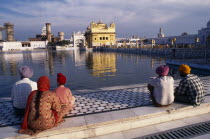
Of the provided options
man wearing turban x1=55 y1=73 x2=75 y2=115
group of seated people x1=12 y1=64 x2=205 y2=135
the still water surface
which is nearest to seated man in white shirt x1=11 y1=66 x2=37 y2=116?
group of seated people x1=12 y1=64 x2=205 y2=135

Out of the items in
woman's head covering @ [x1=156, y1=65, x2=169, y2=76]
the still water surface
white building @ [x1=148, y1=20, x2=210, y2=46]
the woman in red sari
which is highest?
white building @ [x1=148, y1=20, x2=210, y2=46]

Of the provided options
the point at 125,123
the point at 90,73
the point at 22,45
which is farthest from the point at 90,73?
the point at 22,45

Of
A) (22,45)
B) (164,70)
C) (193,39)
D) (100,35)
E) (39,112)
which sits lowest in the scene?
(39,112)

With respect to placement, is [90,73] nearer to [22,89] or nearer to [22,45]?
[22,89]

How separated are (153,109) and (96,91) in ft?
7.68

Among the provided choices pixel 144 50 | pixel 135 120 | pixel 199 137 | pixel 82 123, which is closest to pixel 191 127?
pixel 199 137

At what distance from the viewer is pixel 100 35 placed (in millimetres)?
64188

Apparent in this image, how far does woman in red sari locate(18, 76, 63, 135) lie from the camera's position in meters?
3.04

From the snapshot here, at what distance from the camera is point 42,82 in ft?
10.2

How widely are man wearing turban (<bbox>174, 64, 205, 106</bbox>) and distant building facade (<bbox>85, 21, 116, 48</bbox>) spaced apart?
197ft

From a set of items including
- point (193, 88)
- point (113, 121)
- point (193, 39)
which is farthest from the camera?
point (193, 39)

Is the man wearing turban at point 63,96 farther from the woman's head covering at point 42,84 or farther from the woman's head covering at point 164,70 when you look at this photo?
the woman's head covering at point 164,70

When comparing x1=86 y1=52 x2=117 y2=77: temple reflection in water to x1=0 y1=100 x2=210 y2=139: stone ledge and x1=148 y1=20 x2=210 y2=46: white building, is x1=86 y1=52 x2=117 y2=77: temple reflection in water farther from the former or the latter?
x1=148 y1=20 x2=210 y2=46: white building

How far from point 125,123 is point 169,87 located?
1.29 metres
